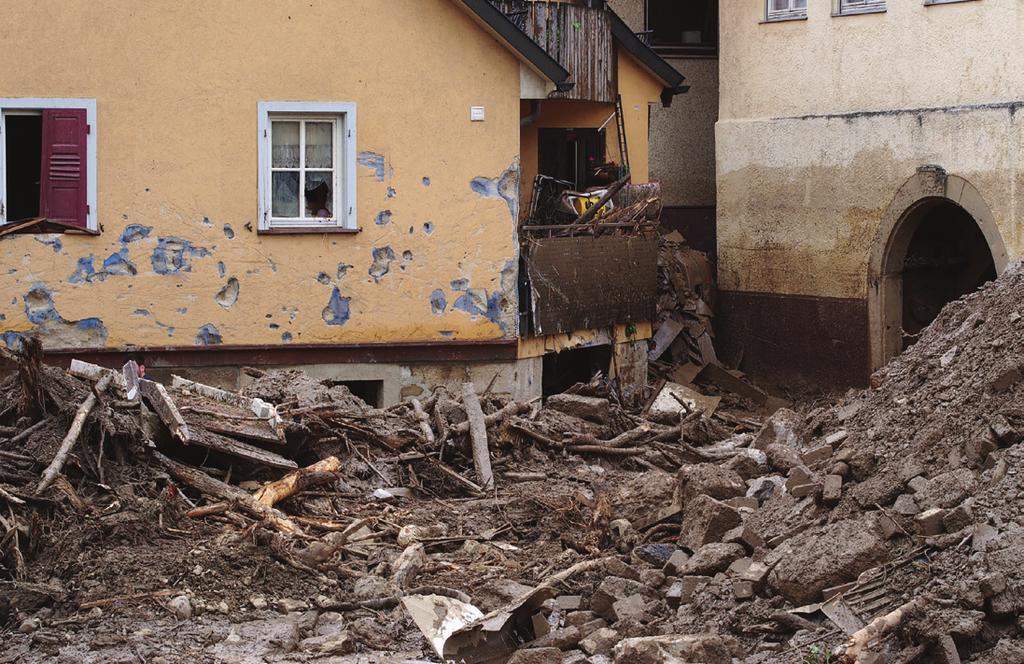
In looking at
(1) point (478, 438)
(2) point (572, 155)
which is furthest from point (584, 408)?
(2) point (572, 155)

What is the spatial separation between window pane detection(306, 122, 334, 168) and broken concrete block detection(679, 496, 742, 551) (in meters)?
7.35

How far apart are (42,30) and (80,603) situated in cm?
777

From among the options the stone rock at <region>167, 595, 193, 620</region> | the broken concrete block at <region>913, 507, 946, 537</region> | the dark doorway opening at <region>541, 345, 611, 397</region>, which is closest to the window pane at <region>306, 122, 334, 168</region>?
the dark doorway opening at <region>541, 345, 611, 397</region>

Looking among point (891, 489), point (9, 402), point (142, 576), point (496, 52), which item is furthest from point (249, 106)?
point (891, 489)

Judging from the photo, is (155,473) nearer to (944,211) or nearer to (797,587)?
(797,587)

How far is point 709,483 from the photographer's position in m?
10.7

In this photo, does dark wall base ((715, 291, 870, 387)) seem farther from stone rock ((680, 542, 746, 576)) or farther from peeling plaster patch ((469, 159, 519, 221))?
stone rock ((680, 542, 746, 576))

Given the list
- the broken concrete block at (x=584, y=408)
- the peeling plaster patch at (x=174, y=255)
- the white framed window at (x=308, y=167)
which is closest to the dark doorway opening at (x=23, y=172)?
the peeling plaster patch at (x=174, y=255)

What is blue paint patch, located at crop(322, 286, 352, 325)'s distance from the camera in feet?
52.4

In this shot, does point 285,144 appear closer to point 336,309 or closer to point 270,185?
point 270,185

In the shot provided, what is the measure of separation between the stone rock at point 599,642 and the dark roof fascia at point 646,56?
1251cm

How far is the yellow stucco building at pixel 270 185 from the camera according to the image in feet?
50.2

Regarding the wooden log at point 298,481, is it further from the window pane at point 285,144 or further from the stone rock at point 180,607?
the window pane at point 285,144

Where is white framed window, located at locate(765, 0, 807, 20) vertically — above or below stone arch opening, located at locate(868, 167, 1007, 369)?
above
